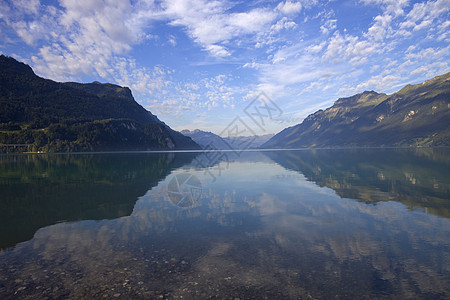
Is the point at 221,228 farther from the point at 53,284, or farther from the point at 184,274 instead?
the point at 53,284

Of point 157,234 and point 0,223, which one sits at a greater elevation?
point 0,223

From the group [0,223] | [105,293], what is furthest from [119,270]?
[0,223]

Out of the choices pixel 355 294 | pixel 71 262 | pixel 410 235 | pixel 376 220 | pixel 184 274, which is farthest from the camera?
pixel 376 220

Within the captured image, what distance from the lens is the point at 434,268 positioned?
12.5m

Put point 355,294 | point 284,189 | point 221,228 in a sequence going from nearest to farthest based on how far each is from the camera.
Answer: point 355,294 → point 221,228 → point 284,189

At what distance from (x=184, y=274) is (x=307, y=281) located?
20.3 feet

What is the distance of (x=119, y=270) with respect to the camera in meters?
12.6

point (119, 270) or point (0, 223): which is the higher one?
point (0, 223)

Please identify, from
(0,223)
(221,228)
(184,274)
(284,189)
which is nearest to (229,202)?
(221,228)

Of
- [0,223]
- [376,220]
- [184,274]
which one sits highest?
[0,223]

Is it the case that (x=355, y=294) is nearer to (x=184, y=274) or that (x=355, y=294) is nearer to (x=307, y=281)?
(x=307, y=281)

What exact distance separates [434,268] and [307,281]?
24.1ft

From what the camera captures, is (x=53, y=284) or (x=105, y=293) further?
(x=53, y=284)

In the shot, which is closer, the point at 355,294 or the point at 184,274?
the point at 355,294
